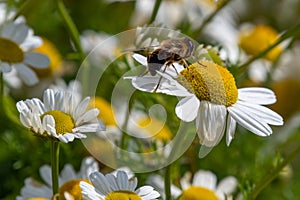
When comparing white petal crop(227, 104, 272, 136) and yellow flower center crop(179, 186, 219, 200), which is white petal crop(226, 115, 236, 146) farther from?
yellow flower center crop(179, 186, 219, 200)

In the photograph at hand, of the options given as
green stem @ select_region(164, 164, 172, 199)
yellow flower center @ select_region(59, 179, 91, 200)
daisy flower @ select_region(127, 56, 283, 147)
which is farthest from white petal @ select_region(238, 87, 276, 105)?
yellow flower center @ select_region(59, 179, 91, 200)

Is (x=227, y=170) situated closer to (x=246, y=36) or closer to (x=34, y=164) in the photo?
(x=34, y=164)

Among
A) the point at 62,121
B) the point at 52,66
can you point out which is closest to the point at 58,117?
the point at 62,121

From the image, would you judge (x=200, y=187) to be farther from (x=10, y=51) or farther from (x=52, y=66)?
(x=52, y=66)

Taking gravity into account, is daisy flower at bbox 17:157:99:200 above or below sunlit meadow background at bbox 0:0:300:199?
above

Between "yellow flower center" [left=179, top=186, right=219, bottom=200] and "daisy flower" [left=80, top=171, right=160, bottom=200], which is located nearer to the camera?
"daisy flower" [left=80, top=171, right=160, bottom=200]

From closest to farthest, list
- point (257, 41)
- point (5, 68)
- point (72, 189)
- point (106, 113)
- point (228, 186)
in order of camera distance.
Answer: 1. point (72, 189)
2. point (5, 68)
3. point (228, 186)
4. point (106, 113)
5. point (257, 41)
